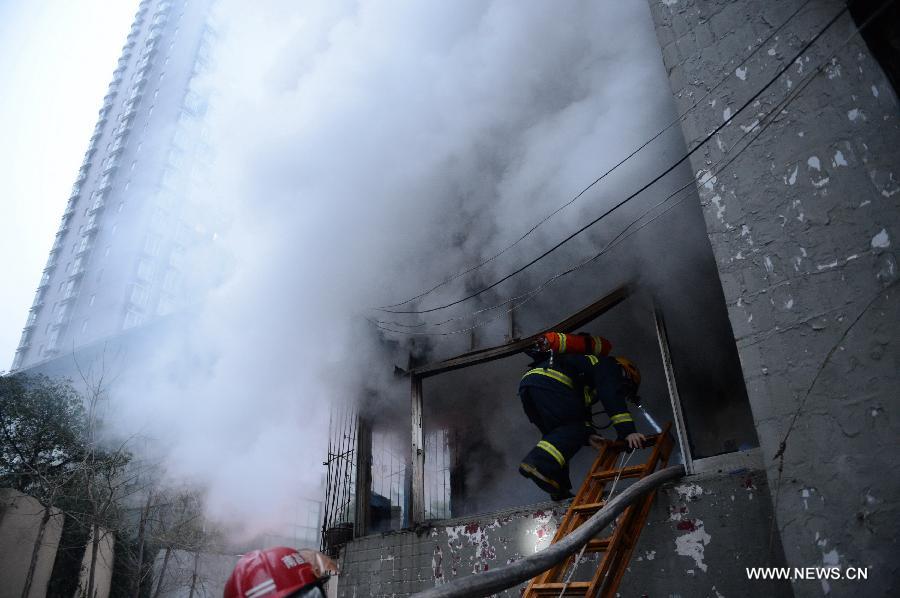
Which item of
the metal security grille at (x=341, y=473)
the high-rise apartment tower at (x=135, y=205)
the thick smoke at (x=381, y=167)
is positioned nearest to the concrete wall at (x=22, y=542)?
the thick smoke at (x=381, y=167)

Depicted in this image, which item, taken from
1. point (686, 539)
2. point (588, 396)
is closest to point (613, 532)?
point (686, 539)

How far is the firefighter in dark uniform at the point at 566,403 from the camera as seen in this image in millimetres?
3975

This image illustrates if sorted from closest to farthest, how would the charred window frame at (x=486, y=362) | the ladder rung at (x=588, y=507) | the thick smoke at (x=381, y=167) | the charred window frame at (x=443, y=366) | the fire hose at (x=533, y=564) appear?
the fire hose at (x=533, y=564)
the ladder rung at (x=588, y=507)
the charred window frame at (x=486, y=362)
the charred window frame at (x=443, y=366)
the thick smoke at (x=381, y=167)

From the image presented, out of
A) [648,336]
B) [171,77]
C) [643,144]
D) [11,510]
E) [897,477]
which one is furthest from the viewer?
[171,77]

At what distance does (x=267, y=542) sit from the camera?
16.4 m

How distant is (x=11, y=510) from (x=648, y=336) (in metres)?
10.7

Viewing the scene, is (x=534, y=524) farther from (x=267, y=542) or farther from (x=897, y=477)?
(x=267, y=542)

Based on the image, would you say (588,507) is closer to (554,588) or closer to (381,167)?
(554,588)

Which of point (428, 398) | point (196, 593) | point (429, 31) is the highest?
point (429, 31)

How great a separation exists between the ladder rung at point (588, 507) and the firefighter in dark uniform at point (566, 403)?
654 mm

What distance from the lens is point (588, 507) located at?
10.6ft

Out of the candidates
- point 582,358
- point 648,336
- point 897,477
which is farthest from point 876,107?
point 648,336
